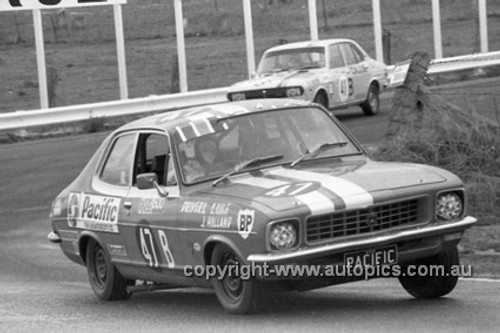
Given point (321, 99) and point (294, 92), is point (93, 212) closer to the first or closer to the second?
point (294, 92)

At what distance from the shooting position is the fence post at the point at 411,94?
14.7 meters

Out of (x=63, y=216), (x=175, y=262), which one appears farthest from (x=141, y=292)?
(x=175, y=262)

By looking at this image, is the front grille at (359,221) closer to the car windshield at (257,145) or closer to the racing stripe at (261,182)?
the racing stripe at (261,182)

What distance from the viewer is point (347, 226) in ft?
27.8

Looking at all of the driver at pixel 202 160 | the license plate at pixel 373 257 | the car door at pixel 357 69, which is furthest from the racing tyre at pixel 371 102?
the license plate at pixel 373 257

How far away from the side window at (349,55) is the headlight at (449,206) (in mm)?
15621

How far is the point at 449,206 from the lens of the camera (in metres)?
8.84

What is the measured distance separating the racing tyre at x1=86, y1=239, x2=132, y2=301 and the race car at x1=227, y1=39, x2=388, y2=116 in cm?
1213

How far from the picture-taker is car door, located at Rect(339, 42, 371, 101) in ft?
80.1

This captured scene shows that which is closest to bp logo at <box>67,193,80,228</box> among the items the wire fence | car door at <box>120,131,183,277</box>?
car door at <box>120,131,183,277</box>

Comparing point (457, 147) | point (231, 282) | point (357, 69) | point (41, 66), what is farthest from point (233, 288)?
point (41, 66)

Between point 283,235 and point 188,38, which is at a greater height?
point 188,38

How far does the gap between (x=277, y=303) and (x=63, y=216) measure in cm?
230

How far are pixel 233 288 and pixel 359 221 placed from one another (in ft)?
3.29
